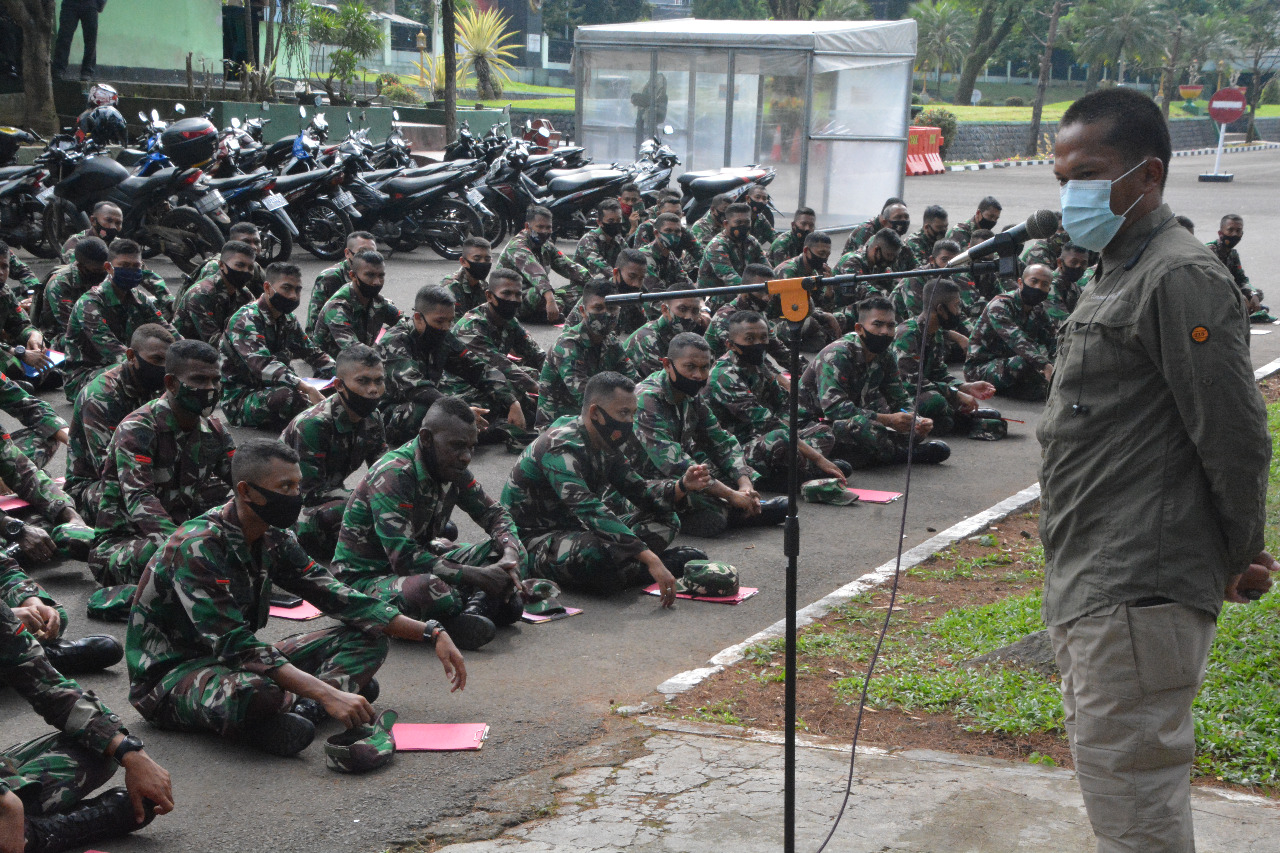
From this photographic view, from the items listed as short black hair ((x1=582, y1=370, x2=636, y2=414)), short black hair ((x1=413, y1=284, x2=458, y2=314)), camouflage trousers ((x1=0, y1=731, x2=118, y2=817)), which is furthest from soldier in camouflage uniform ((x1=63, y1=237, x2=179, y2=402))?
camouflage trousers ((x1=0, y1=731, x2=118, y2=817))

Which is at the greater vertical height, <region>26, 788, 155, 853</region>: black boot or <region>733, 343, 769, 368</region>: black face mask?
<region>733, 343, 769, 368</region>: black face mask

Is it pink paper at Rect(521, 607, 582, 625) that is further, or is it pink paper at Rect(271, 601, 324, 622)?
pink paper at Rect(521, 607, 582, 625)

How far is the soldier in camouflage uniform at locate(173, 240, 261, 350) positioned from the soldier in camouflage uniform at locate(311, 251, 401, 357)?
24.9 inches

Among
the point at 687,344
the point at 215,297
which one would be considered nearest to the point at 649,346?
the point at 687,344

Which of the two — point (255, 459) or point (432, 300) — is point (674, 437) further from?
point (255, 459)

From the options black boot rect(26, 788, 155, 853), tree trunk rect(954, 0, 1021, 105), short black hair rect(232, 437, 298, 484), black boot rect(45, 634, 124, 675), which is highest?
tree trunk rect(954, 0, 1021, 105)

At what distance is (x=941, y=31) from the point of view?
5903 cm

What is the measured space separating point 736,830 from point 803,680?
1484mm

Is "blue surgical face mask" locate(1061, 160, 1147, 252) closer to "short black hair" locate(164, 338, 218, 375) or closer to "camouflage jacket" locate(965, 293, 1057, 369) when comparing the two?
"short black hair" locate(164, 338, 218, 375)

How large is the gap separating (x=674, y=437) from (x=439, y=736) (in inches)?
115

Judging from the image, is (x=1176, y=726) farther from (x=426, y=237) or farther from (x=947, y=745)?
(x=426, y=237)

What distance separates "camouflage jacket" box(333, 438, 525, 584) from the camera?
536cm

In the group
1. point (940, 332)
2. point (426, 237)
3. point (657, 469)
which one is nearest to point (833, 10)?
point (426, 237)

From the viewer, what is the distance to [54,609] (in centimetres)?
489
